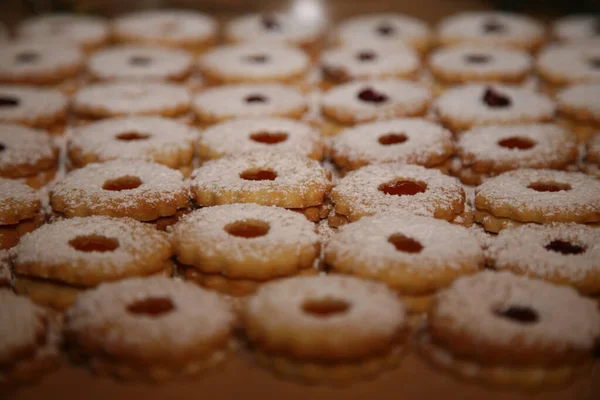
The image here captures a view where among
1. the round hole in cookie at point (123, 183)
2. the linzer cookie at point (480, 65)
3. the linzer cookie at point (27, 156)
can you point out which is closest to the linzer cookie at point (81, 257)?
the round hole in cookie at point (123, 183)

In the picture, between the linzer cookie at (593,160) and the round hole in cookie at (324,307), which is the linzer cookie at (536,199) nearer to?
the linzer cookie at (593,160)

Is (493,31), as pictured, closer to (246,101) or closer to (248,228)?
(246,101)

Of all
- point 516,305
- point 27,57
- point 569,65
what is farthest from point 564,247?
point 27,57

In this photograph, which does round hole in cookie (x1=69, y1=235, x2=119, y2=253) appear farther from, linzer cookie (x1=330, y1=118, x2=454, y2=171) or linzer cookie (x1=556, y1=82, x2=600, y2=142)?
linzer cookie (x1=556, y1=82, x2=600, y2=142)

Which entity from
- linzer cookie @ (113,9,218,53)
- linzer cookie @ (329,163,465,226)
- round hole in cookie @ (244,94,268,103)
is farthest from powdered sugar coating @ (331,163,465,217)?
linzer cookie @ (113,9,218,53)

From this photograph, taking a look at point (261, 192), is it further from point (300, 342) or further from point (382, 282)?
point (300, 342)

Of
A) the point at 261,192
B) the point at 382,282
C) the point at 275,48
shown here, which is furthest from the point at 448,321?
the point at 275,48
